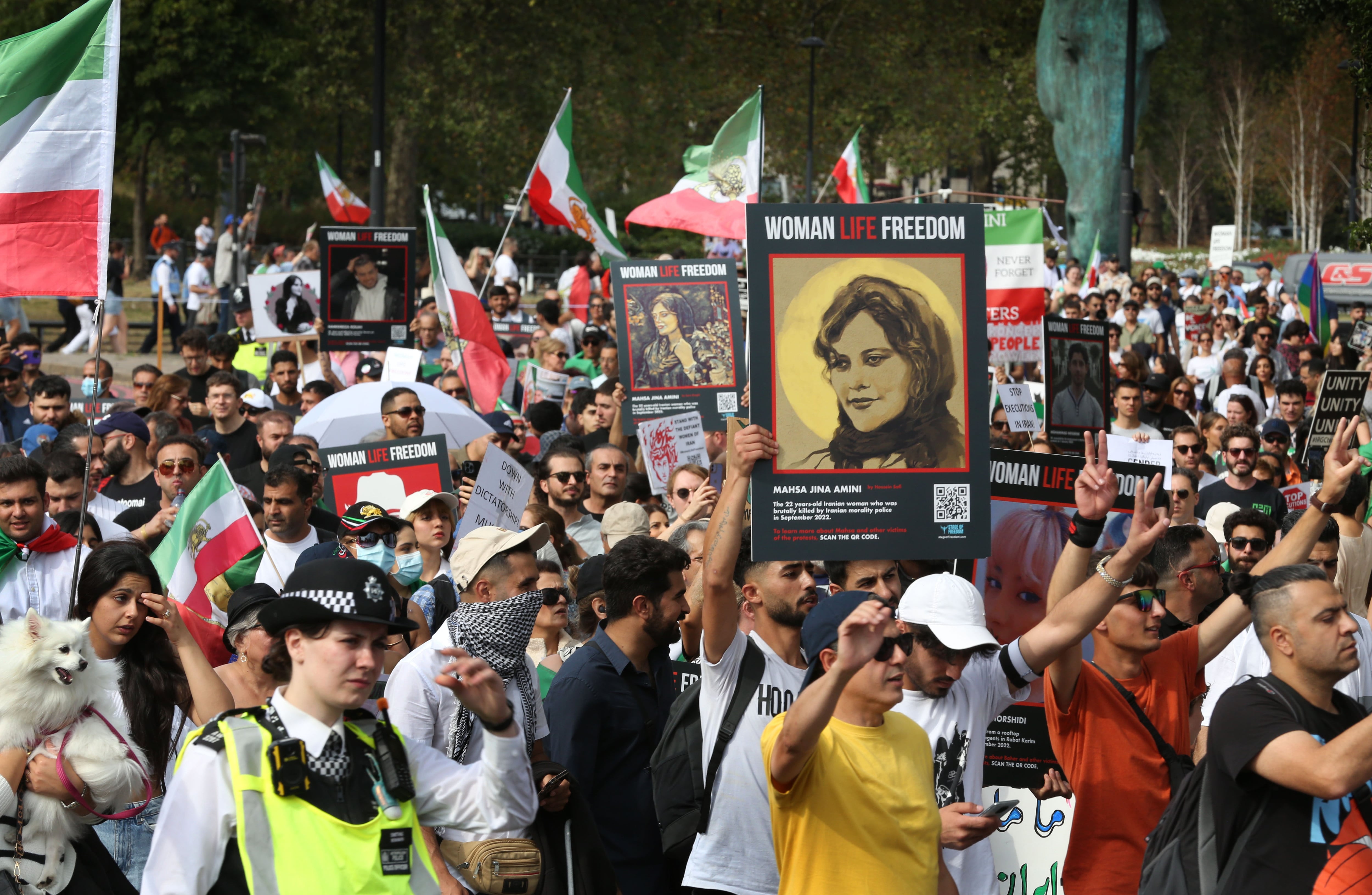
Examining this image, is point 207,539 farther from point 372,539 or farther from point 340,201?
point 340,201

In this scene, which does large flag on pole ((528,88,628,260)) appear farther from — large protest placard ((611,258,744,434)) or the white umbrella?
the white umbrella

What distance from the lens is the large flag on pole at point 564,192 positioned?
1458 centimetres

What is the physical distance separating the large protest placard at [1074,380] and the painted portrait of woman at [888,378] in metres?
4.89

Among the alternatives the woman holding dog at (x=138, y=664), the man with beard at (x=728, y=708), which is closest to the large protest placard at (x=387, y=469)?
the woman holding dog at (x=138, y=664)

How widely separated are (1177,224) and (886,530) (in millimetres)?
69258

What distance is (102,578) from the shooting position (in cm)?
497

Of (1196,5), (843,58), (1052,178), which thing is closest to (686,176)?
(843,58)

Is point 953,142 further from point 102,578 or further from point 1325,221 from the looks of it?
point 102,578

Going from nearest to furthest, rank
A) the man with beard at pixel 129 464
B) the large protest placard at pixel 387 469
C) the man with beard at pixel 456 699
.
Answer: the man with beard at pixel 456 699
the large protest placard at pixel 387 469
the man with beard at pixel 129 464

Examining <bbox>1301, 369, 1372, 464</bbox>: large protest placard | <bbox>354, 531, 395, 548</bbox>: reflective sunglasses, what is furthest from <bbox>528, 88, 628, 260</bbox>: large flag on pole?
<bbox>354, 531, 395, 548</bbox>: reflective sunglasses

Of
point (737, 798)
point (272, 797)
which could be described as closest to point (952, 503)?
point (737, 798)

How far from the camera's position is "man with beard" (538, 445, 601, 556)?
8.31 m

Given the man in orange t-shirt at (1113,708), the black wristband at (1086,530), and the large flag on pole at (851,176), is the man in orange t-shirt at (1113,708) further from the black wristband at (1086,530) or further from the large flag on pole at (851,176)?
the large flag on pole at (851,176)

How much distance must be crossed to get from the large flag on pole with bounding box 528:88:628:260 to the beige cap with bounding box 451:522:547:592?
377 inches
